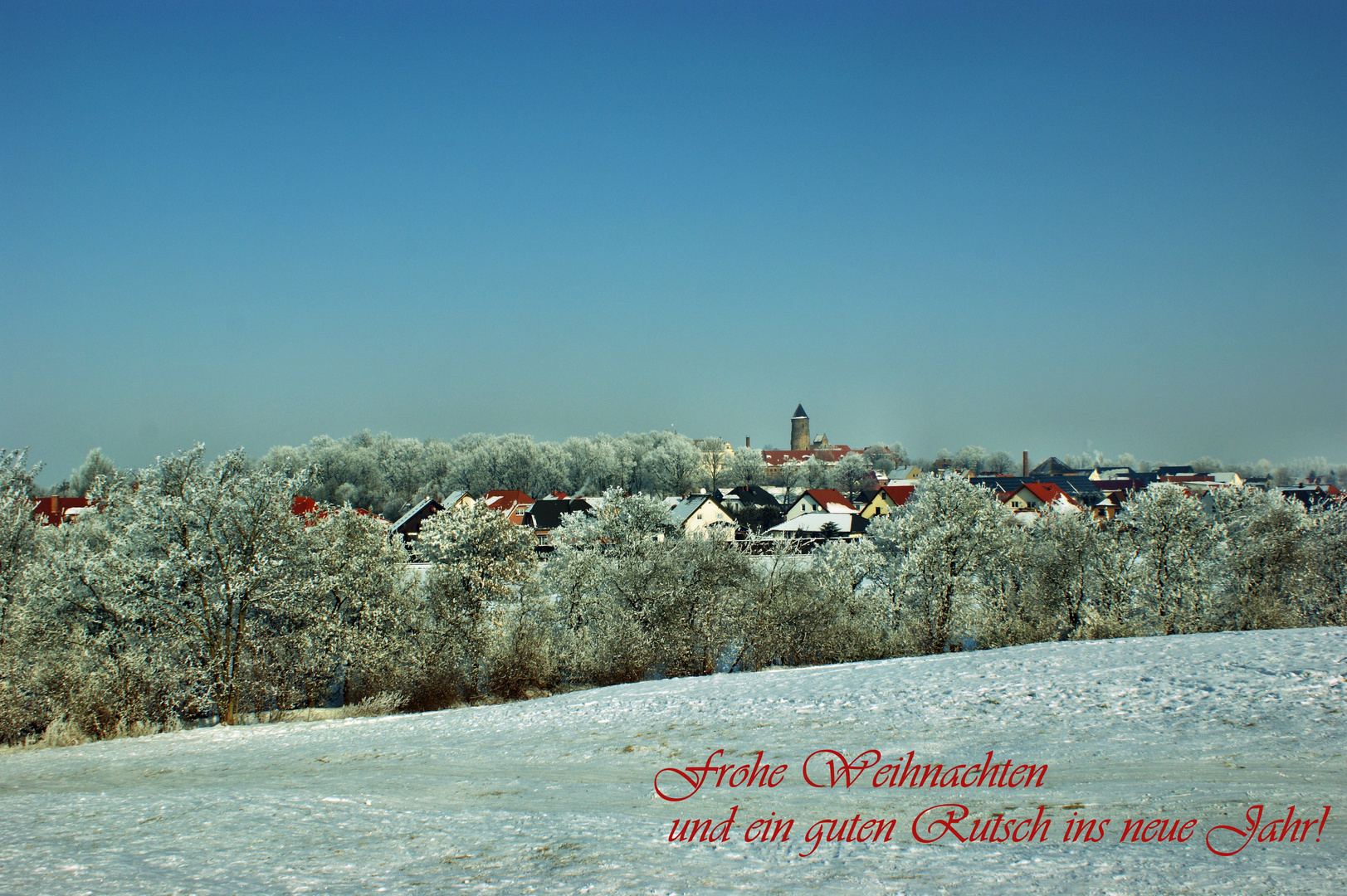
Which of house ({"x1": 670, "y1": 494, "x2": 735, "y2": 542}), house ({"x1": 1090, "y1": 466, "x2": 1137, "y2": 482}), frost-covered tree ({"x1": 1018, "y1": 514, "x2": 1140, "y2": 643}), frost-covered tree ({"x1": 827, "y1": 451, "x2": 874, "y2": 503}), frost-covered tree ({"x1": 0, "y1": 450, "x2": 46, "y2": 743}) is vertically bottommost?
house ({"x1": 1090, "y1": 466, "x2": 1137, "y2": 482})

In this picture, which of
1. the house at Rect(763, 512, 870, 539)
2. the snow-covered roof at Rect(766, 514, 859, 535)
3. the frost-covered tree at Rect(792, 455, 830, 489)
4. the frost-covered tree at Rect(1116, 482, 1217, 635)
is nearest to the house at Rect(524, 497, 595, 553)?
the snow-covered roof at Rect(766, 514, 859, 535)

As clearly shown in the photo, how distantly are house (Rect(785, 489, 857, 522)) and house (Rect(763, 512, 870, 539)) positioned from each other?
32.2 feet

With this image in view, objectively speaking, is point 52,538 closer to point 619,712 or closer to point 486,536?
point 486,536

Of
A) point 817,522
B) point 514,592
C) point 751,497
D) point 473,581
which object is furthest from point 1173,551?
point 751,497

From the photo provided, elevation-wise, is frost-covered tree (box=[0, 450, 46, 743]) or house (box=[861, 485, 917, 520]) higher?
frost-covered tree (box=[0, 450, 46, 743])

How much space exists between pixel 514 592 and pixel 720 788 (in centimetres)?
2157

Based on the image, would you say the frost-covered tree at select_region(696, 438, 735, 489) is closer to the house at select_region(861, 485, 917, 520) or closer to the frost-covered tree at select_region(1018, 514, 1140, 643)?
the house at select_region(861, 485, 917, 520)

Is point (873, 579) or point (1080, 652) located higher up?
point (1080, 652)

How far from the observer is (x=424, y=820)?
898cm

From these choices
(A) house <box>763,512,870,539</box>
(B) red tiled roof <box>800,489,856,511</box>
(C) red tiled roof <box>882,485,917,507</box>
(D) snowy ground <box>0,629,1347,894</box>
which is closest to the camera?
(D) snowy ground <box>0,629,1347,894</box>

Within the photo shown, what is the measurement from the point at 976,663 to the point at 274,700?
62.6ft

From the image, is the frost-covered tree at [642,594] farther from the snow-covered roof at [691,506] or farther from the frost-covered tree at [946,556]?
the snow-covered roof at [691,506]

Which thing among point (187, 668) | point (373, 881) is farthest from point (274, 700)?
point (373, 881)

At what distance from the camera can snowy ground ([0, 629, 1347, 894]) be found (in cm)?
680
